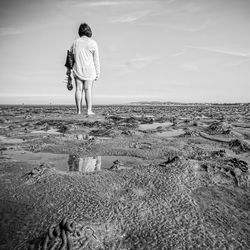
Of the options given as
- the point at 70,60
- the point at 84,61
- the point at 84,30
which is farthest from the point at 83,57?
the point at 84,30

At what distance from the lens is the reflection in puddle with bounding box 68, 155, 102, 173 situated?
102 inches

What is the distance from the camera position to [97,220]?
152cm

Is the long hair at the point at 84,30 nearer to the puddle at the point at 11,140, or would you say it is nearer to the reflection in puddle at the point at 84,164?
the puddle at the point at 11,140

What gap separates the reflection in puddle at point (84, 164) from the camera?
2.59 meters

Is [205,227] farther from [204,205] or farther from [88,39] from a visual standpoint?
[88,39]

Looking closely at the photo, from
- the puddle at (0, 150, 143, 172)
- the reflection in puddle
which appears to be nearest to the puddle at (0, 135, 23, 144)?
the puddle at (0, 150, 143, 172)

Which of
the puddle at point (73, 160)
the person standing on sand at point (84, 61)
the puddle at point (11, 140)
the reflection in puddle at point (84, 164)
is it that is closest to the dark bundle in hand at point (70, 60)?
the person standing on sand at point (84, 61)

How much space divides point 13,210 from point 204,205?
48.7 inches

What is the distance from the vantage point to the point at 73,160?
296 centimetres

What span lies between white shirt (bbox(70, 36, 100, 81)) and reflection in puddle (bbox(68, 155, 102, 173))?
430cm

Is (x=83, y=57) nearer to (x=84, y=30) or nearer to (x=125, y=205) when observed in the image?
(x=84, y=30)

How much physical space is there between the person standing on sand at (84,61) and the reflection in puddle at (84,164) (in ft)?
13.9

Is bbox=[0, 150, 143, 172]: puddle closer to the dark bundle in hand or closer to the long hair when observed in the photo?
the dark bundle in hand

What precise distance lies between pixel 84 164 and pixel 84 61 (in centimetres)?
481
